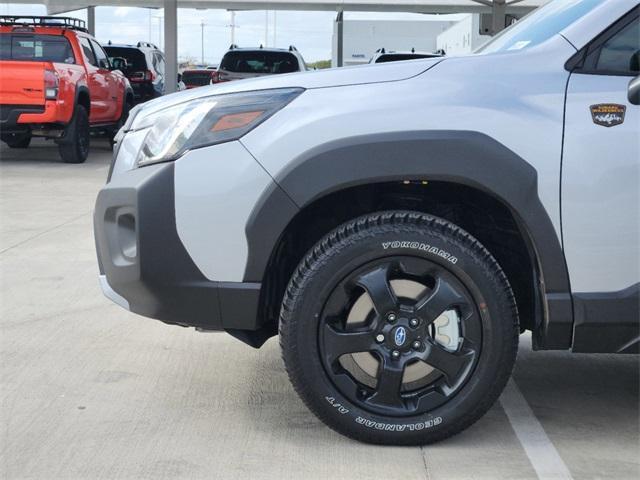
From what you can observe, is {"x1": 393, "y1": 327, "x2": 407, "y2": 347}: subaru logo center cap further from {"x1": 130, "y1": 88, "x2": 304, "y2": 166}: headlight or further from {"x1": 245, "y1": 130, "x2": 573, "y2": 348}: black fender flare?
{"x1": 130, "y1": 88, "x2": 304, "y2": 166}: headlight

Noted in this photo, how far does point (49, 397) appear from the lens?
427 cm

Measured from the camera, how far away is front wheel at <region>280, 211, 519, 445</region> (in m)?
3.53

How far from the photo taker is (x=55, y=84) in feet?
46.7

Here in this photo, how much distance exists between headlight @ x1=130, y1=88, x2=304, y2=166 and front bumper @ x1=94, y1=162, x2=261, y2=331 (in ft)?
0.29

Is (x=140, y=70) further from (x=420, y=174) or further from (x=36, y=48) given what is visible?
(x=420, y=174)

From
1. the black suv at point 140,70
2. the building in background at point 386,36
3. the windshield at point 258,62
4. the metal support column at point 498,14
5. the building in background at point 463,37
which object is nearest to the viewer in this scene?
the windshield at point 258,62

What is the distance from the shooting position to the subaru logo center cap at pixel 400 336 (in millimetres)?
3594

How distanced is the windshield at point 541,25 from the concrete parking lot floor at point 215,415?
4.82 feet

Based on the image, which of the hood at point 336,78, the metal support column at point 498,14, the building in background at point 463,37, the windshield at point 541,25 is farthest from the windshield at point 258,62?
the building in background at point 463,37

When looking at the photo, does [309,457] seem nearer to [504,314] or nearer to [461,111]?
[504,314]

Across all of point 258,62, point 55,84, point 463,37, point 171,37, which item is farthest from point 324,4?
point 55,84

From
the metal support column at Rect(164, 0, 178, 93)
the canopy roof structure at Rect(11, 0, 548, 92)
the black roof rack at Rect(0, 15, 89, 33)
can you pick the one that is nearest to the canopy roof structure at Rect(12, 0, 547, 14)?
the canopy roof structure at Rect(11, 0, 548, 92)

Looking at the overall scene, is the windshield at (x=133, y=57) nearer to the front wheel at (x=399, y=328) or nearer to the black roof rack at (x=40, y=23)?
the black roof rack at (x=40, y=23)

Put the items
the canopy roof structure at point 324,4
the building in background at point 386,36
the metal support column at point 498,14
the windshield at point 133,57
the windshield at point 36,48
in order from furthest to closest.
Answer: the building in background at point 386,36, the canopy roof structure at point 324,4, the metal support column at point 498,14, the windshield at point 133,57, the windshield at point 36,48
